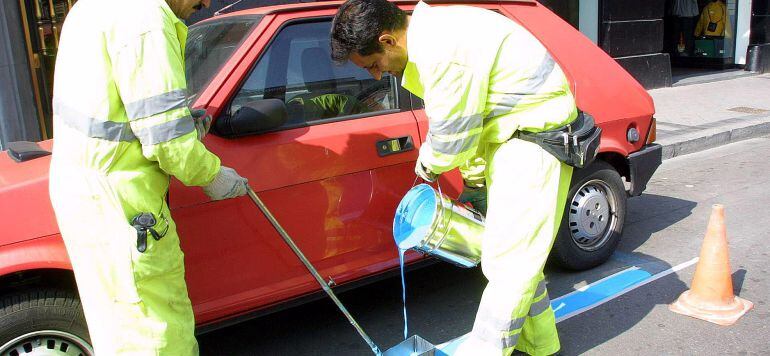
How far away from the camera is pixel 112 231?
2.33 meters

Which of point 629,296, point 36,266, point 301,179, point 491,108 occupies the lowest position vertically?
point 629,296

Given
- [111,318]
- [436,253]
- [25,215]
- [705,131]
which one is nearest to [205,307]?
[111,318]

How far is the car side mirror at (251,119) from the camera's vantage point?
2959 millimetres

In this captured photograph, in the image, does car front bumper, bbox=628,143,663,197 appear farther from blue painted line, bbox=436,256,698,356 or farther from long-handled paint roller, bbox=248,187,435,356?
long-handled paint roller, bbox=248,187,435,356

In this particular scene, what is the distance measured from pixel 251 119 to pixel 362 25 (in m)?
0.71

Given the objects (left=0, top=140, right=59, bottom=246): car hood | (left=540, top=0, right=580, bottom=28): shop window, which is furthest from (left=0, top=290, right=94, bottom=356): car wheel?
(left=540, top=0, right=580, bottom=28): shop window

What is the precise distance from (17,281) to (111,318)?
560 millimetres

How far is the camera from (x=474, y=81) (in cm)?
257

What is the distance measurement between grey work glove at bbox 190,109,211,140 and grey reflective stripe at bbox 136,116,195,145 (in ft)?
1.19

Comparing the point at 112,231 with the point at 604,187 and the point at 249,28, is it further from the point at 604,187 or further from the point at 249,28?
the point at 604,187

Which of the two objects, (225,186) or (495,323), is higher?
(225,186)

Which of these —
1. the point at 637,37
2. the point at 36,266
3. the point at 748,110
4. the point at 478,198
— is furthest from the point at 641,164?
the point at 637,37

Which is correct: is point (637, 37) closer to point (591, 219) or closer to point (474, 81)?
point (591, 219)

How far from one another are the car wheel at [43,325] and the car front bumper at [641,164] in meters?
3.27
